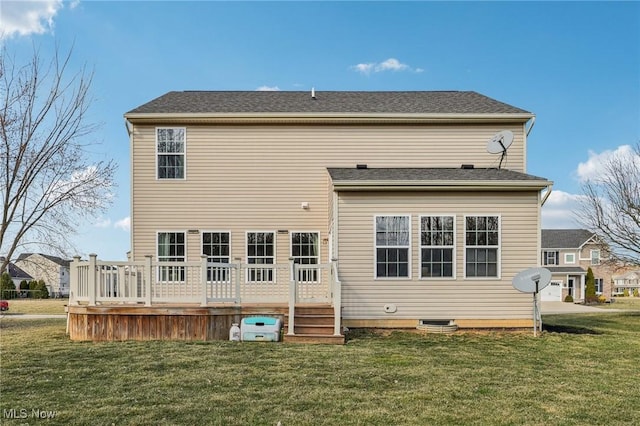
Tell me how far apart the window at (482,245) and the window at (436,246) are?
0.40m

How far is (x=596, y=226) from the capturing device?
1920 centimetres

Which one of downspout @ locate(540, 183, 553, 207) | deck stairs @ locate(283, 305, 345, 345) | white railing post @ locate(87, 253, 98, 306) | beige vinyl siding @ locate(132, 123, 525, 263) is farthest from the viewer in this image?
beige vinyl siding @ locate(132, 123, 525, 263)

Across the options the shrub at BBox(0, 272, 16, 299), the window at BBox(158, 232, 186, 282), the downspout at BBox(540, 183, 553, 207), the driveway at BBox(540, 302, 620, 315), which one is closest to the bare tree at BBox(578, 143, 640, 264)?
the driveway at BBox(540, 302, 620, 315)

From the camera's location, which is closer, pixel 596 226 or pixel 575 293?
pixel 596 226

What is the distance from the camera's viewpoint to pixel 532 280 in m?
9.88

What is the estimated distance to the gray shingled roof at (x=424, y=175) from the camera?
34.3 feet

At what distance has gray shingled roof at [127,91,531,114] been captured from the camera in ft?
42.5

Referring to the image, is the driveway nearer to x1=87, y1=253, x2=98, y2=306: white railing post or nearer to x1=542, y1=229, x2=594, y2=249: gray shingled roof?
x1=542, y1=229, x2=594, y2=249: gray shingled roof

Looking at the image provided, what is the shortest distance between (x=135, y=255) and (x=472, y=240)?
355 inches

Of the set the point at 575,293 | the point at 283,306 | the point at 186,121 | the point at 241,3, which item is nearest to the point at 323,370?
the point at 283,306

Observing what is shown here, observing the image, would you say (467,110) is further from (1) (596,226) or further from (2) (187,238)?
(1) (596,226)

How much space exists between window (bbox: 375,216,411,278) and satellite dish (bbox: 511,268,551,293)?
2.46 m

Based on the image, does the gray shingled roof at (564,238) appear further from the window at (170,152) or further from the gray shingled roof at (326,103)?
the window at (170,152)

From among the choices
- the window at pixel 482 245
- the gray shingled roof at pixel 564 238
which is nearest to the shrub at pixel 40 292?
the window at pixel 482 245
